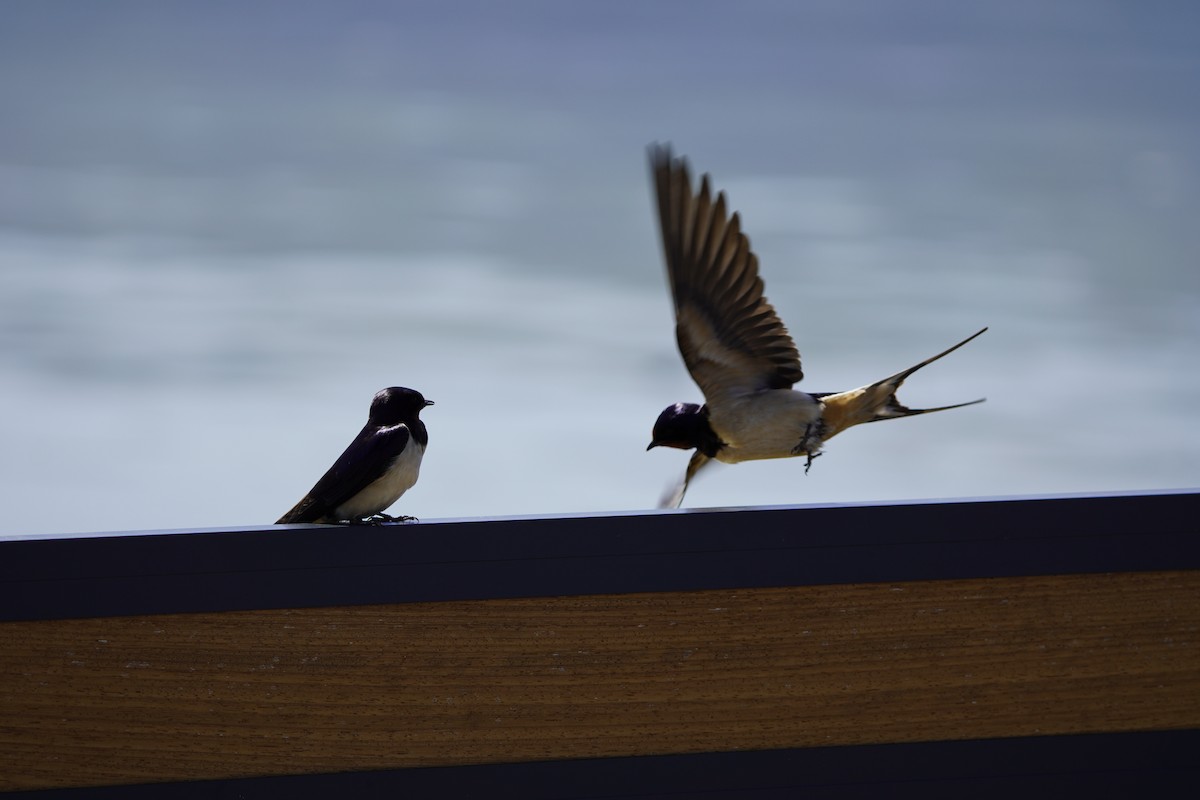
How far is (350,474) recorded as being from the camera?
107cm

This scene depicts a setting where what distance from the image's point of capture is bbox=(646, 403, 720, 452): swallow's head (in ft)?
4.36

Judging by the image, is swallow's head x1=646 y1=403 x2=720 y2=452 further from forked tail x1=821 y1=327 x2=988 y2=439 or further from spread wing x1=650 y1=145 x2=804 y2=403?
forked tail x1=821 y1=327 x2=988 y2=439

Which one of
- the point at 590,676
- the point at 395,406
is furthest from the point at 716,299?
the point at 590,676

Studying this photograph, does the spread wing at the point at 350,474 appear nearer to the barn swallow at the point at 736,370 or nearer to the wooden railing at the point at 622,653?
the wooden railing at the point at 622,653

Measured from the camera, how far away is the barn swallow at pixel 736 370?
1.27 m

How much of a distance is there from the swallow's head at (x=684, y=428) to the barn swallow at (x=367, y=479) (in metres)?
0.33

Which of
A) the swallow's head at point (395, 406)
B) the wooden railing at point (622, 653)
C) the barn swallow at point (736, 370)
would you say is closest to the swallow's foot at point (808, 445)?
the barn swallow at point (736, 370)

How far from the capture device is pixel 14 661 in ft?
2.93

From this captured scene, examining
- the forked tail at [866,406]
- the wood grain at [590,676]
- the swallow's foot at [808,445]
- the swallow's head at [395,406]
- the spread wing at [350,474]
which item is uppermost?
the swallow's head at [395,406]

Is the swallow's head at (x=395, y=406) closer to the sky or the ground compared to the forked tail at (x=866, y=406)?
closer to the sky

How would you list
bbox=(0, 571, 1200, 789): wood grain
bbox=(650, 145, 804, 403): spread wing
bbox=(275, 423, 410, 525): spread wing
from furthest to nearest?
1. bbox=(650, 145, 804, 403): spread wing
2. bbox=(275, 423, 410, 525): spread wing
3. bbox=(0, 571, 1200, 789): wood grain

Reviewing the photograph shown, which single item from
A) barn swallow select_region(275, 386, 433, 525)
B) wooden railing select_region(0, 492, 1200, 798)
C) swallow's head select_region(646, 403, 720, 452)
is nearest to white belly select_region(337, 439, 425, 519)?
barn swallow select_region(275, 386, 433, 525)

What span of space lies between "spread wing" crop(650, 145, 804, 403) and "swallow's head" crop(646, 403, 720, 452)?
26mm

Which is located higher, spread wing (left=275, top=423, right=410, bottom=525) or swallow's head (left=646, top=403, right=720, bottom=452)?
spread wing (left=275, top=423, right=410, bottom=525)
